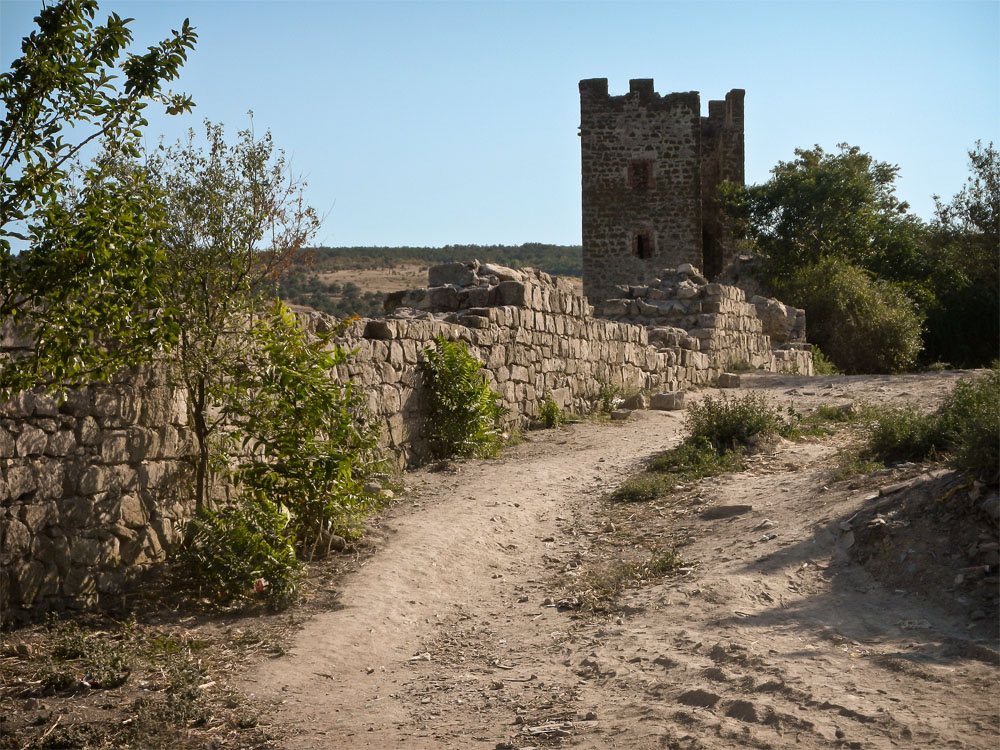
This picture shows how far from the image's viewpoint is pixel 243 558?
19.3 feet

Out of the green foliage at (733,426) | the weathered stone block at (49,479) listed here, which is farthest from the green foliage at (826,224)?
the weathered stone block at (49,479)

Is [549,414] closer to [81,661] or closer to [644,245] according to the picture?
[81,661]

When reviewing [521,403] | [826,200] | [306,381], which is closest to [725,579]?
[306,381]

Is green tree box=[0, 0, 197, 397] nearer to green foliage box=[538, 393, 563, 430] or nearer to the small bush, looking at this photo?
the small bush

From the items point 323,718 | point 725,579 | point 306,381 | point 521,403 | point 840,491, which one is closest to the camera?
point 323,718

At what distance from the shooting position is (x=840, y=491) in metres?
6.95

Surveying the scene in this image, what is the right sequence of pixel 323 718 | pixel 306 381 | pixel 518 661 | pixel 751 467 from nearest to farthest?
1. pixel 323 718
2. pixel 518 661
3. pixel 306 381
4. pixel 751 467

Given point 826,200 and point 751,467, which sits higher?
point 826,200

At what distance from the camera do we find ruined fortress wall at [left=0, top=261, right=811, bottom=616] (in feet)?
17.2

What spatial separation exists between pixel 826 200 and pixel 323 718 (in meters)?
26.3

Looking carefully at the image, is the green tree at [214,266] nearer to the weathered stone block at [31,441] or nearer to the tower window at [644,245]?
the weathered stone block at [31,441]

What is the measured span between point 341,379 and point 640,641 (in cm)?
397

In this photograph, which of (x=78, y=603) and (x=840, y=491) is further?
(x=840, y=491)

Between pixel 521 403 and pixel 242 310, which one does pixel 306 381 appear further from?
pixel 521 403
